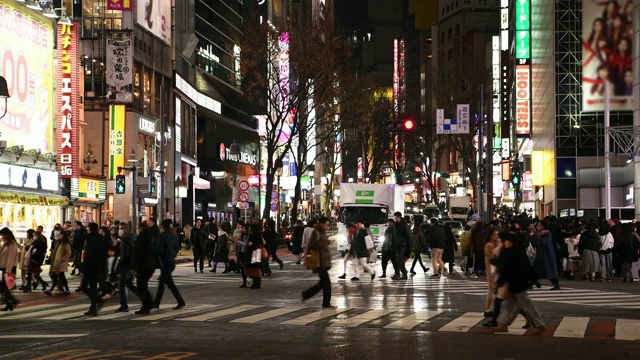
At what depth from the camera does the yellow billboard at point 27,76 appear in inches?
1432

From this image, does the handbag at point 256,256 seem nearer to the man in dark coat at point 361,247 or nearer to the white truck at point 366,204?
the man in dark coat at point 361,247

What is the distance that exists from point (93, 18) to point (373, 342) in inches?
1725

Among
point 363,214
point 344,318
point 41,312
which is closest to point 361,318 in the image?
point 344,318

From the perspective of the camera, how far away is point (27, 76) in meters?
38.3

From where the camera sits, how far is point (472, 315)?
18531mm

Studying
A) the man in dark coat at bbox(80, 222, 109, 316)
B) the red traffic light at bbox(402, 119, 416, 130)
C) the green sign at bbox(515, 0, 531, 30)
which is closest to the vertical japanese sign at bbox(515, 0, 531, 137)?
the green sign at bbox(515, 0, 531, 30)

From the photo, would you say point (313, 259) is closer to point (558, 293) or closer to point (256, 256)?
point (256, 256)

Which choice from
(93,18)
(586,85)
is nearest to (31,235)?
(93,18)

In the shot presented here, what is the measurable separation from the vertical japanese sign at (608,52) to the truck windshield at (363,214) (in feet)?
60.0

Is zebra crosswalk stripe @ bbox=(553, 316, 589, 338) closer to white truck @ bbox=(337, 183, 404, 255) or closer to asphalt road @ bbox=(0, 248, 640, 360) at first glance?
asphalt road @ bbox=(0, 248, 640, 360)

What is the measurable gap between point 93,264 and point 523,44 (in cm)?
6257

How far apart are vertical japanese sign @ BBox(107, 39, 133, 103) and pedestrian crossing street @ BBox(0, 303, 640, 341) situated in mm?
33767

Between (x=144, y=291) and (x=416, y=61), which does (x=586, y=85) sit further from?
(x=416, y=61)

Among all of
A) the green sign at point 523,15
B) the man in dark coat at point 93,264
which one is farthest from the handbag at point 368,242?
the green sign at point 523,15
